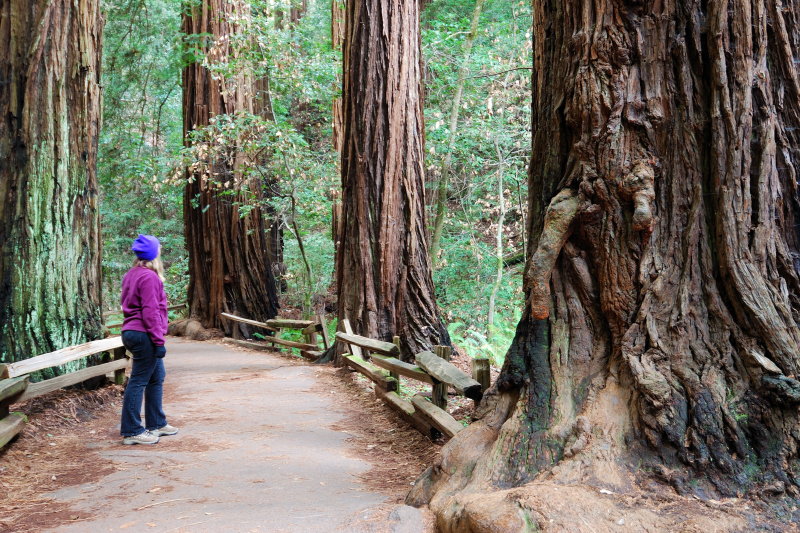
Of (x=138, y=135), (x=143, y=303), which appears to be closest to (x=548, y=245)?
(x=143, y=303)

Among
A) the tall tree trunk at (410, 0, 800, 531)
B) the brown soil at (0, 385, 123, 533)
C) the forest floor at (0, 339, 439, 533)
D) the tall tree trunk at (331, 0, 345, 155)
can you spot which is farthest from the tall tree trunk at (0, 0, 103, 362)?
the tall tree trunk at (331, 0, 345, 155)

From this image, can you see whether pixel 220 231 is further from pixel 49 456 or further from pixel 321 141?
pixel 49 456

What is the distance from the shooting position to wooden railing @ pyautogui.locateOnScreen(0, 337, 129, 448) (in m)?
Result: 5.52

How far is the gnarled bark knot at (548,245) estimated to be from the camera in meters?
3.81

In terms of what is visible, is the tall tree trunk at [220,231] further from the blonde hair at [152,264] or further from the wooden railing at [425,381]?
the blonde hair at [152,264]

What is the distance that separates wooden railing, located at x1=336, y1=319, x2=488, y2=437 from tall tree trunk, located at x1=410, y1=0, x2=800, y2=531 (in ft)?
4.46

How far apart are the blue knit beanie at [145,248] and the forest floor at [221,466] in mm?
1760

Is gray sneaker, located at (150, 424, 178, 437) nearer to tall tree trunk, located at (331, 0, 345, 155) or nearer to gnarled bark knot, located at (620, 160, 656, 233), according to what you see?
gnarled bark knot, located at (620, 160, 656, 233)

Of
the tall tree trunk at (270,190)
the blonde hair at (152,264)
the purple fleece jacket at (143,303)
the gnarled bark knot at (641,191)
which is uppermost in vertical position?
the tall tree trunk at (270,190)

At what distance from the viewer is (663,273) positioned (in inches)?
141

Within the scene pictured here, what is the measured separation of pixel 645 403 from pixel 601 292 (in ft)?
2.31

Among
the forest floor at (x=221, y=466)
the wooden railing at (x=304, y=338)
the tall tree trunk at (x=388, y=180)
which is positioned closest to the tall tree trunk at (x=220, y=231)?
the wooden railing at (x=304, y=338)

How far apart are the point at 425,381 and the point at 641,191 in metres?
3.61

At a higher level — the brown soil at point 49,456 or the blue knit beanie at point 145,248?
the blue knit beanie at point 145,248
